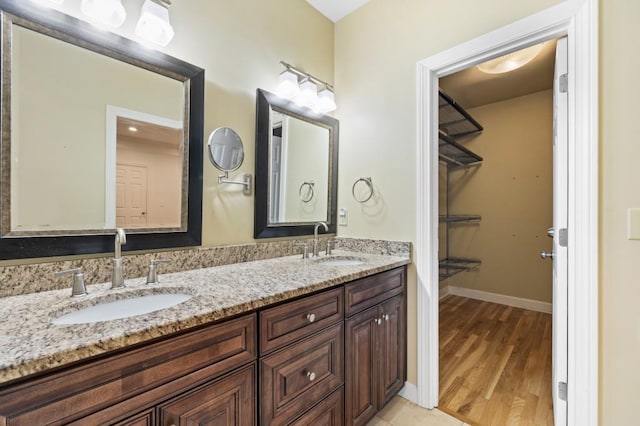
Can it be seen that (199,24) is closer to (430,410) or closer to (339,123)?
(339,123)

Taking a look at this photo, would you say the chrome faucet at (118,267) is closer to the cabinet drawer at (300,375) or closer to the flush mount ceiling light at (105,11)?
the cabinet drawer at (300,375)

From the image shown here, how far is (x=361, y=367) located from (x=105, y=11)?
1.92 metres

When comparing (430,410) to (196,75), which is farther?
(430,410)

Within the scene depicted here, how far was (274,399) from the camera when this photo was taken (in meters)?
1.07

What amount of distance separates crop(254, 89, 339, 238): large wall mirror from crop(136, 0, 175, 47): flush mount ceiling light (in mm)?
562

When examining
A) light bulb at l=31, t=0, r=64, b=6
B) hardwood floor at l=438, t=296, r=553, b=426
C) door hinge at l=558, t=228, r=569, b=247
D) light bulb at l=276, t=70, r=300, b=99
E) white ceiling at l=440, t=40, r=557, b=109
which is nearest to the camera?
light bulb at l=31, t=0, r=64, b=6

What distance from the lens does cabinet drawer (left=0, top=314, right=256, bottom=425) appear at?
1.98 feet

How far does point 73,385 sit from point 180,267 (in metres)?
0.79

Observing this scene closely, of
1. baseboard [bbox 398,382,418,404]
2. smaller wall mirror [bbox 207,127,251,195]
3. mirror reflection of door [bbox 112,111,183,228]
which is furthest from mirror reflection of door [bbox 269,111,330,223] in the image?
baseboard [bbox 398,382,418,404]

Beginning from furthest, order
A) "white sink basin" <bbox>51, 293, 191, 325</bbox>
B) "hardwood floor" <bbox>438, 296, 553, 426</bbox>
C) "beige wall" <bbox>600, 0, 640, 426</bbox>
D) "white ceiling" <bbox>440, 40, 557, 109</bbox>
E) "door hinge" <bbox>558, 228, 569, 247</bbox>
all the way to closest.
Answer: "white ceiling" <bbox>440, 40, 557, 109</bbox>
"hardwood floor" <bbox>438, 296, 553, 426</bbox>
"door hinge" <bbox>558, 228, 569, 247</bbox>
"beige wall" <bbox>600, 0, 640, 426</bbox>
"white sink basin" <bbox>51, 293, 191, 325</bbox>

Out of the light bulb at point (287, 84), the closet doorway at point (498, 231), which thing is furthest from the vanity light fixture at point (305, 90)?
the closet doorway at point (498, 231)

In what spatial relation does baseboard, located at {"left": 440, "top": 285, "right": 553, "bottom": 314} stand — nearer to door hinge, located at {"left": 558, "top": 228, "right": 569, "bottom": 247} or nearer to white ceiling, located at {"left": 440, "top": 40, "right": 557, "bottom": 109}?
white ceiling, located at {"left": 440, "top": 40, "right": 557, "bottom": 109}

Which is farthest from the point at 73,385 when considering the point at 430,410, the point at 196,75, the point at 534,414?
the point at 534,414

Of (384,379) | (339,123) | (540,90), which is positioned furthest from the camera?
(540,90)
